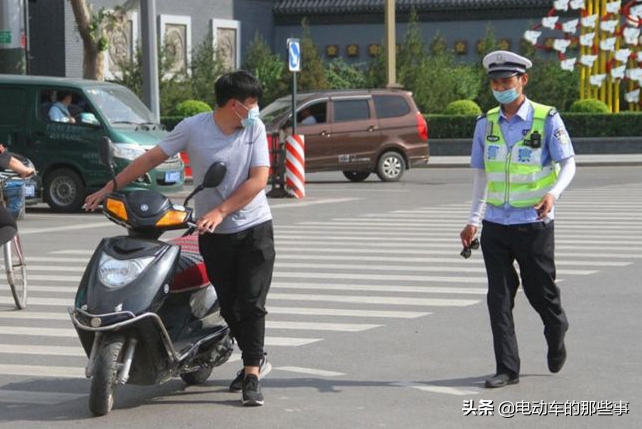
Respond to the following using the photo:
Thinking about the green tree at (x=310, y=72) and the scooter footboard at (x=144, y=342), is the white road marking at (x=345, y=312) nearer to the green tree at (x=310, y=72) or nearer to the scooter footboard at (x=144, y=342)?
the scooter footboard at (x=144, y=342)

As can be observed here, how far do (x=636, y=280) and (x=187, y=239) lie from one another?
563 cm

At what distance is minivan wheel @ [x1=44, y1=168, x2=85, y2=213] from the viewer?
861 inches

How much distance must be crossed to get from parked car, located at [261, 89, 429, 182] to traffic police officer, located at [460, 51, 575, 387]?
19173 mm

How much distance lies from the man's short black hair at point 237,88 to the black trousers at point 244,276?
0.67m

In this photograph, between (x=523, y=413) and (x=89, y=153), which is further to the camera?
(x=89, y=153)

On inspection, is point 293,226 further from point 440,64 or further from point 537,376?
point 440,64

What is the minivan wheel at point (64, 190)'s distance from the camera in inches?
861

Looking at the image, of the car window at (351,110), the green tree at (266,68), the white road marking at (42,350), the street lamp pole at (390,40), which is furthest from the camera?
the green tree at (266,68)

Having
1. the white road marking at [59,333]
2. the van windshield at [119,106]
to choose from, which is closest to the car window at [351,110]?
the van windshield at [119,106]

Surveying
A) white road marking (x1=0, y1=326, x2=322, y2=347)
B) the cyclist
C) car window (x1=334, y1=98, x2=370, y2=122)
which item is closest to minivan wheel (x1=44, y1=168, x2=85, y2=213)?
car window (x1=334, y1=98, x2=370, y2=122)

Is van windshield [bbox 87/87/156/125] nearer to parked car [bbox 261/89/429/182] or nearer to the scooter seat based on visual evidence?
parked car [bbox 261/89/429/182]

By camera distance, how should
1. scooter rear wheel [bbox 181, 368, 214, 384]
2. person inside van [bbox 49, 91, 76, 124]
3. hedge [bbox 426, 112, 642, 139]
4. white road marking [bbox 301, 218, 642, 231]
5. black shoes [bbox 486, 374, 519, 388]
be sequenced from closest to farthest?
1. black shoes [bbox 486, 374, 519, 388]
2. scooter rear wheel [bbox 181, 368, 214, 384]
3. white road marking [bbox 301, 218, 642, 231]
4. person inside van [bbox 49, 91, 76, 124]
5. hedge [bbox 426, 112, 642, 139]

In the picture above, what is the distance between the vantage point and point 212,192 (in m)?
7.72

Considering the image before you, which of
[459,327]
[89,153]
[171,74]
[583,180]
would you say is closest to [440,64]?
[171,74]
